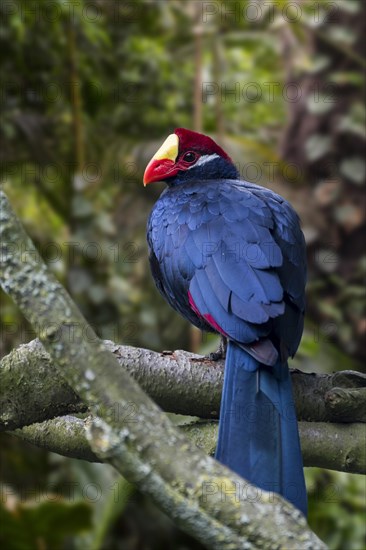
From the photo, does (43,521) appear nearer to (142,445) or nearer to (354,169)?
(142,445)

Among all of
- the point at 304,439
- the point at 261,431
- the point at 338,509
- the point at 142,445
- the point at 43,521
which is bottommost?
the point at 338,509

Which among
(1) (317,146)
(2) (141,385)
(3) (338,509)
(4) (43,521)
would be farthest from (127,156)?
(2) (141,385)

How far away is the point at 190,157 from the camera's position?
9.95 ft

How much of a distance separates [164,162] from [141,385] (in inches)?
46.4

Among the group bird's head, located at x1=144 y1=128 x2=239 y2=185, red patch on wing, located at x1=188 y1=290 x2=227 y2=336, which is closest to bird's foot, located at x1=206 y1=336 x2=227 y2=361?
red patch on wing, located at x1=188 y1=290 x2=227 y2=336

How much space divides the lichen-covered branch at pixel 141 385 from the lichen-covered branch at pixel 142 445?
74 cm

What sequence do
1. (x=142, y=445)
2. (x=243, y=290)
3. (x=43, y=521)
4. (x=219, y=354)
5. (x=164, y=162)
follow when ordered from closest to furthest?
(x=142, y=445)
(x=243, y=290)
(x=219, y=354)
(x=164, y=162)
(x=43, y=521)

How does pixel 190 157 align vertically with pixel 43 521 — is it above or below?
above

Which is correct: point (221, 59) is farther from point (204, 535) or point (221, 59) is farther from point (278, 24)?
point (204, 535)

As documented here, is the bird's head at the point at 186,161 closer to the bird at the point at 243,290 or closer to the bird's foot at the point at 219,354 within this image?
the bird at the point at 243,290

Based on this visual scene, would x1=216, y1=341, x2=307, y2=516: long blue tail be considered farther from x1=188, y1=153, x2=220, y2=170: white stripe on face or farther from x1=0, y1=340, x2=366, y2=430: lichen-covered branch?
x1=188, y1=153, x2=220, y2=170: white stripe on face

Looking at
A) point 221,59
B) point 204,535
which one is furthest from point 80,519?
point 221,59

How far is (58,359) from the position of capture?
1322mm

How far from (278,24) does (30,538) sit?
2813 millimetres
